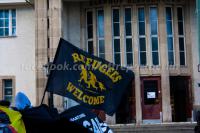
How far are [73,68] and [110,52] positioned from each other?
16531mm

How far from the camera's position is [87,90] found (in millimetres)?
6793

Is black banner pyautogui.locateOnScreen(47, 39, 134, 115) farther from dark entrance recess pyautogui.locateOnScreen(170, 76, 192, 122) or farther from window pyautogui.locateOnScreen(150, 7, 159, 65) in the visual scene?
dark entrance recess pyautogui.locateOnScreen(170, 76, 192, 122)

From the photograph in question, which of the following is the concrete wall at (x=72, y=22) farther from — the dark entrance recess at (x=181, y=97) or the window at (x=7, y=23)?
the dark entrance recess at (x=181, y=97)

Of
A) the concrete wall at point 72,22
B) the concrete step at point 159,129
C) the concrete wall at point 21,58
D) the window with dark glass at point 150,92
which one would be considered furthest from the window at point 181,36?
the concrete wall at point 21,58

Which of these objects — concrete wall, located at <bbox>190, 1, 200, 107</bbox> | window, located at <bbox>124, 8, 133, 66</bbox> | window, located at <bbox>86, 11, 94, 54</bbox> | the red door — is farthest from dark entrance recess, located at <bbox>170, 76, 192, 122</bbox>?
window, located at <bbox>86, 11, 94, 54</bbox>

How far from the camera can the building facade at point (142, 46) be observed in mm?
22891

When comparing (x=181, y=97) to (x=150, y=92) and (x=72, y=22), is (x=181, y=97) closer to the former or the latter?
(x=150, y=92)

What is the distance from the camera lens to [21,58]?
24672 millimetres

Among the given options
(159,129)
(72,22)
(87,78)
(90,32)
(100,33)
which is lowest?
(159,129)

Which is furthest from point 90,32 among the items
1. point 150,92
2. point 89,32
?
point 150,92

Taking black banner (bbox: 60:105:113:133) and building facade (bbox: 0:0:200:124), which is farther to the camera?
building facade (bbox: 0:0:200:124)

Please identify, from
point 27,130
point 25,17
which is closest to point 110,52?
point 25,17

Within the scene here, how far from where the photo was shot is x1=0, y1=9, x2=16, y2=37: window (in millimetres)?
25000

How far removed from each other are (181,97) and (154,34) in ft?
11.2
